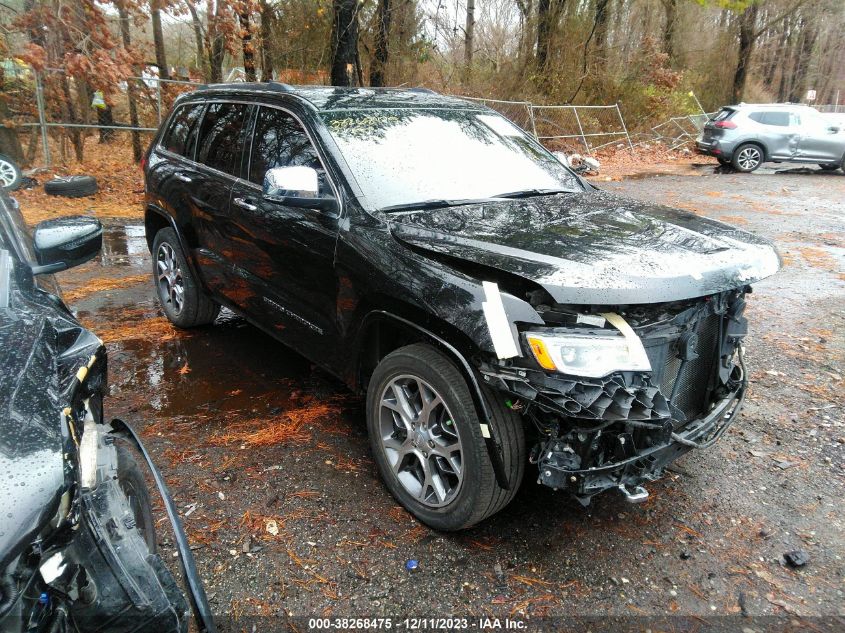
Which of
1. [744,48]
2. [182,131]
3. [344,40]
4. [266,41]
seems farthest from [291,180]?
[744,48]

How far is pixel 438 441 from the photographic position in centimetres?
271

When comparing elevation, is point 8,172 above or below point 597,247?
below

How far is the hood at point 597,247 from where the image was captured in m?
2.30

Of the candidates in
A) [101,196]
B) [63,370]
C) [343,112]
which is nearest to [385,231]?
[343,112]

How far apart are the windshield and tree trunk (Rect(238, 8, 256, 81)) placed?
888 cm

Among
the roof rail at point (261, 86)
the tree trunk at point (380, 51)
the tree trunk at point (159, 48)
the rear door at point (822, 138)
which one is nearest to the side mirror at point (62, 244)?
the roof rail at point (261, 86)

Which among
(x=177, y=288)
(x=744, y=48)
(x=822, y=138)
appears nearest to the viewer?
(x=177, y=288)

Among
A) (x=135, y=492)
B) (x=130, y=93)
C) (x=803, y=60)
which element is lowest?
(x=135, y=492)

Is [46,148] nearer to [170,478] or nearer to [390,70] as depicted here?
[390,70]

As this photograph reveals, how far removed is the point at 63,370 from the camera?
1.80m

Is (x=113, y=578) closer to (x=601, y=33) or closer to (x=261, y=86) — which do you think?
(x=261, y=86)

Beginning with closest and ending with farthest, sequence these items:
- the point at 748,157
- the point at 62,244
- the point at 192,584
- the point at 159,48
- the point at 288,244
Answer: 1. the point at 192,584
2. the point at 62,244
3. the point at 288,244
4. the point at 159,48
5. the point at 748,157

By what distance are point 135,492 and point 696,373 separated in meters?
2.41

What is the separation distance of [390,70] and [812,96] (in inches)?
1149
